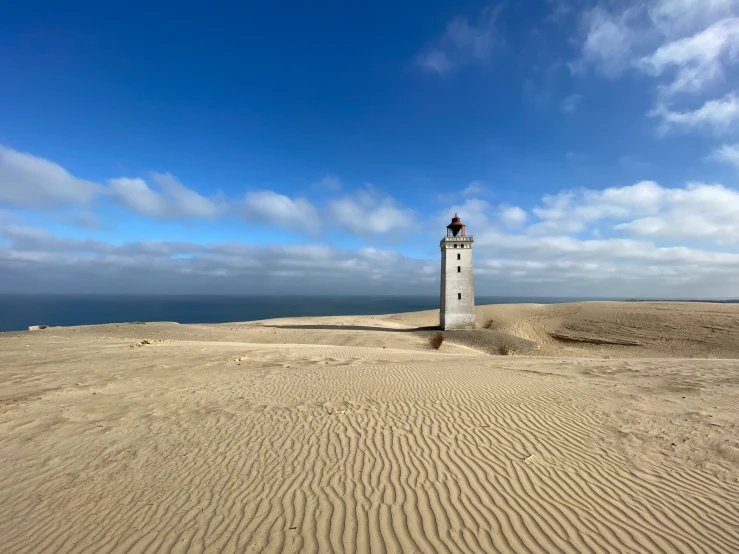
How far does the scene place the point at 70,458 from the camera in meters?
5.62

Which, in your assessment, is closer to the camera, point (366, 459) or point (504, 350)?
point (366, 459)

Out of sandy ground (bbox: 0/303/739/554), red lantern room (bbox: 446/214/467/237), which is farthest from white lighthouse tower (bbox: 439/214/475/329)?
sandy ground (bbox: 0/303/739/554)

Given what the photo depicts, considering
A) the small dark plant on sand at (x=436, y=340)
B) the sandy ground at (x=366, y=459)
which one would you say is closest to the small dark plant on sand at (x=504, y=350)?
the small dark plant on sand at (x=436, y=340)

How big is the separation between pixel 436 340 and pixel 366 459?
21632 mm

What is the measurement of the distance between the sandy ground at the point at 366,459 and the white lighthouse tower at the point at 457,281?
17862 mm

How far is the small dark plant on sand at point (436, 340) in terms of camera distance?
2451cm

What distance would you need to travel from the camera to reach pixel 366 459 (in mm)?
5492

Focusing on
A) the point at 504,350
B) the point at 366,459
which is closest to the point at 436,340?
the point at 504,350

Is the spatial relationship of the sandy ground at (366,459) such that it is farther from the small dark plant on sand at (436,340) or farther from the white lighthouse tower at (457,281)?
the white lighthouse tower at (457,281)

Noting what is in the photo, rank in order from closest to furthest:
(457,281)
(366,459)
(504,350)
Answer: (366,459) < (504,350) < (457,281)

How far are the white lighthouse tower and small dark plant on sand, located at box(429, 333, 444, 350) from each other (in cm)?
198

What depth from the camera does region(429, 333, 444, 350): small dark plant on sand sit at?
965 inches

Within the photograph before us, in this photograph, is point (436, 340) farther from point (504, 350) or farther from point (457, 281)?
point (457, 281)

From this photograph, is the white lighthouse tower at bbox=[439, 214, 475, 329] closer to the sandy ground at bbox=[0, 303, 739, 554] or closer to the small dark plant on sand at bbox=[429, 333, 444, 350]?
the small dark plant on sand at bbox=[429, 333, 444, 350]
